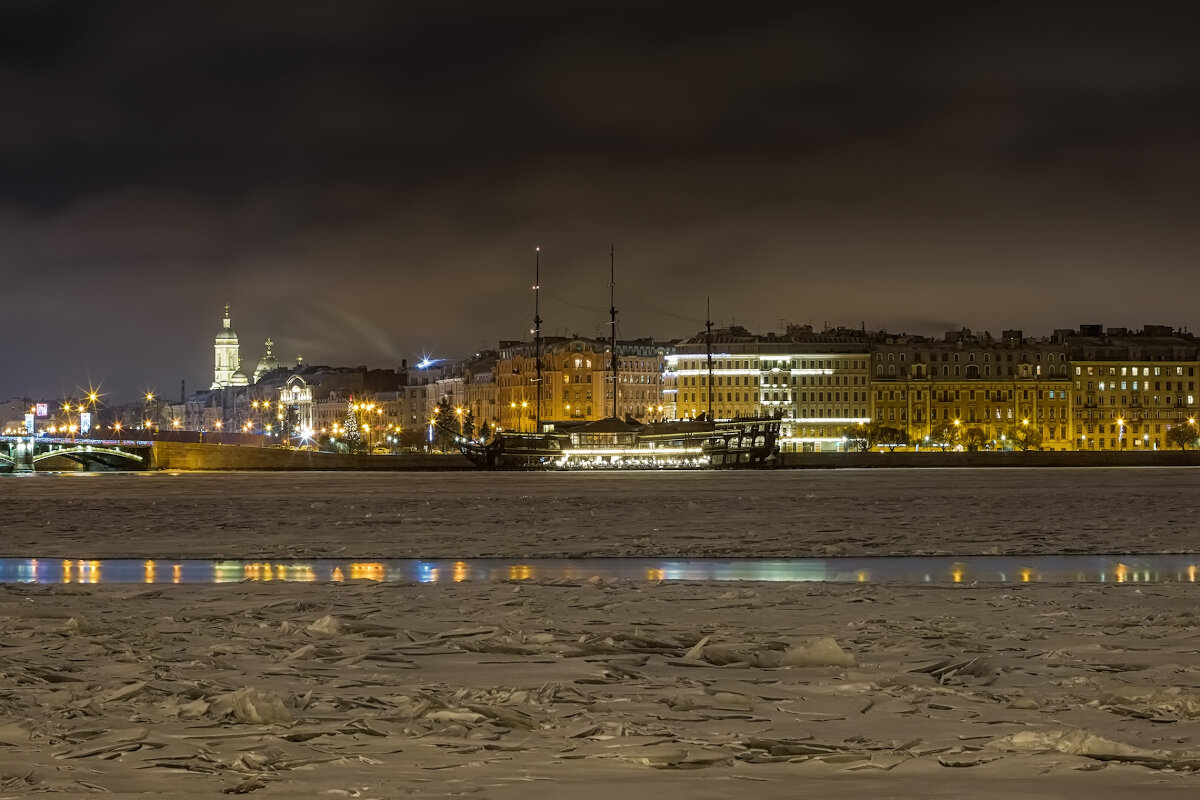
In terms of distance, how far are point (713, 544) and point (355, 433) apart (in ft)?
460

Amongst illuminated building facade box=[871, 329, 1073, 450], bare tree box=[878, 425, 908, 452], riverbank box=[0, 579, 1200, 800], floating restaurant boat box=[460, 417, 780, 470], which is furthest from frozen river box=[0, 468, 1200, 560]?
illuminated building facade box=[871, 329, 1073, 450]

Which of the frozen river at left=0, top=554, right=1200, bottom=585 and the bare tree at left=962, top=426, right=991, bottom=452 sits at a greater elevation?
the bare tree at left=962, top=426, right=991, bottom=452

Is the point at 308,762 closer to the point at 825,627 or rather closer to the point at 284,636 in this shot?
the point at 284,636

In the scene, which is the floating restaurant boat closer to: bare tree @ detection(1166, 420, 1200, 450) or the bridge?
the bridge

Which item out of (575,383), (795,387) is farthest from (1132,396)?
(575,383)

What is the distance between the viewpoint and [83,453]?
98750mm

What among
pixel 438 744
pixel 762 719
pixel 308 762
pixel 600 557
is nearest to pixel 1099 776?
pixel 762 719

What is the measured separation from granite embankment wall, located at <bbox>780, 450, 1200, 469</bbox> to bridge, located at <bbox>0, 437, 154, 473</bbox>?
44.7 meters

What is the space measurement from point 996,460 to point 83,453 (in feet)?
210

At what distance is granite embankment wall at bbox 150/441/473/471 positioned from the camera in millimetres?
98938

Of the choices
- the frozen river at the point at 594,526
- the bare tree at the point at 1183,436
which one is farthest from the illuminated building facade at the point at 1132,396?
the frozen river at the point at 594,526

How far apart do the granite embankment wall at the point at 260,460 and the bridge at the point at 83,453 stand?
4.67ft

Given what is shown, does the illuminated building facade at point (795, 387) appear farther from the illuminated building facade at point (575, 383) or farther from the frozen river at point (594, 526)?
the frozen river at point (594, 526)

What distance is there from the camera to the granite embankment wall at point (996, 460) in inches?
4294
